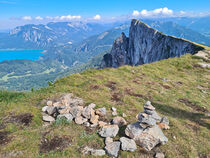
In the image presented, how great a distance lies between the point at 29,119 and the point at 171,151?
401 inches

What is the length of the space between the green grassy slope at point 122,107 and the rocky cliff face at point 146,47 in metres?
38.7

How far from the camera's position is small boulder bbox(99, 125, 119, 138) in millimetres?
9531

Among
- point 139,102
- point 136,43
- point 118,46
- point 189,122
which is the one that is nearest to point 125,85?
point 139,102

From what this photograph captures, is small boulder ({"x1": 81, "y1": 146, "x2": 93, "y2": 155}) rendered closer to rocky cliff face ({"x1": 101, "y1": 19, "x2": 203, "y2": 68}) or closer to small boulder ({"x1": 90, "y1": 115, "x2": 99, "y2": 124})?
small boulder ({"x1": 90, "y1": 115, "x2": 99, "y2": 124})

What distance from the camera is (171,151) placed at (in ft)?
28.0

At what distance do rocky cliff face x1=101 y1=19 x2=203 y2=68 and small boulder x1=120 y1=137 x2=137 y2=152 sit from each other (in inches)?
2057

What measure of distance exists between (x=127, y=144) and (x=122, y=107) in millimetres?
4766

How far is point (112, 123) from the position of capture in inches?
434

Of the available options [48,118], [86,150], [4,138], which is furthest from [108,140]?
[4,138]

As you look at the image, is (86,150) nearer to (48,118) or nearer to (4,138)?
(48,118)

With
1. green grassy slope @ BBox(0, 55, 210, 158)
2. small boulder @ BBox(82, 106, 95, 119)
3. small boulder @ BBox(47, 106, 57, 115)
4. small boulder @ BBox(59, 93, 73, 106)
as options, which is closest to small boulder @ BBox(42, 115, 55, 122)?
green grassy slope @ BBox(0, 55, 210, 158)

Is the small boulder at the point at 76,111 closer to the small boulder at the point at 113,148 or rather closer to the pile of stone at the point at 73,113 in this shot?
the pile of stone at the point at 73,113

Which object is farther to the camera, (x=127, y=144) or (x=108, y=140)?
(x=108, y=140)

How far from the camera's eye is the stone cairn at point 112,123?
8.55 metres
